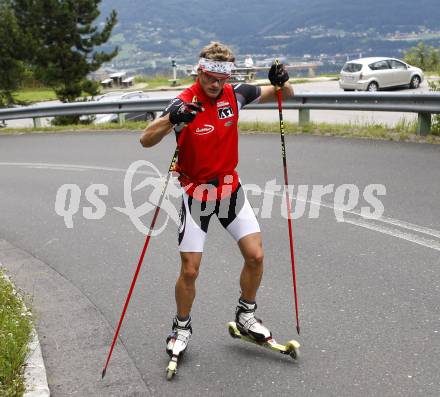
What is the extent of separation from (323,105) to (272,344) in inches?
403

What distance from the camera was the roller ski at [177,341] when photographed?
444cm

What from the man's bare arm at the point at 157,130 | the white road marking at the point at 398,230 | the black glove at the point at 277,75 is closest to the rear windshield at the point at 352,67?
the white road marking at the point at 398,230

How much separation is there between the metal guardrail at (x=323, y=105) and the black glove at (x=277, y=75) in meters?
7.34

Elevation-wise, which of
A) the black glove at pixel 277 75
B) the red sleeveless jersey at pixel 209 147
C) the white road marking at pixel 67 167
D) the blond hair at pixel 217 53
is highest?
the blond hair at pixel 217 53

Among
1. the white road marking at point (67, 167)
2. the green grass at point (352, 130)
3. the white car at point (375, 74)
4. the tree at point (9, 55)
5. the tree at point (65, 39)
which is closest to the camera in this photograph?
the white road marking at point (67, 167)

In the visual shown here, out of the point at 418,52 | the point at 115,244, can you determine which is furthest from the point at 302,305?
the point at 418,52

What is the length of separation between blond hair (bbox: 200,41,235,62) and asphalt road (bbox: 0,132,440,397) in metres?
2.07

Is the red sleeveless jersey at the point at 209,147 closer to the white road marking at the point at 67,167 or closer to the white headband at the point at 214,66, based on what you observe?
the white headband at the point at 214,66

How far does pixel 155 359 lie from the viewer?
4641mm

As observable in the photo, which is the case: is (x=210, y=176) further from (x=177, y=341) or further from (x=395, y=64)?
(x=395, y=64)

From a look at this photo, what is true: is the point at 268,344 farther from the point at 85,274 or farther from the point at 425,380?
the point at 85,274

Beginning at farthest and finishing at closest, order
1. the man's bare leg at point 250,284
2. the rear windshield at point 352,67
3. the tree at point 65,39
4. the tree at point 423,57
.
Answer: the tree at point 423,57 < the tree at point 65,39 < the rear windshield at point 352,67 < the man's bare leg at point 250,284

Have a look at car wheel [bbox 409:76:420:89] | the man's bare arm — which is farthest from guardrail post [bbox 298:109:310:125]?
car wheel [bbox 409:76:420:89]

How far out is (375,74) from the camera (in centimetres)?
2995
